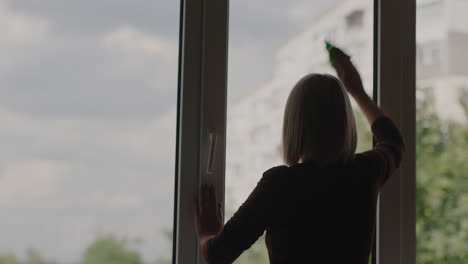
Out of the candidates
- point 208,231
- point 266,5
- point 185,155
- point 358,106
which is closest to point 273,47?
point 266,5

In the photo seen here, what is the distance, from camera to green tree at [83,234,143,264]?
4.44ft

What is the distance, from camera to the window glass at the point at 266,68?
4.83ft

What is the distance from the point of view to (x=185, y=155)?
1.42m

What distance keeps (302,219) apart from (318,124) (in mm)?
216

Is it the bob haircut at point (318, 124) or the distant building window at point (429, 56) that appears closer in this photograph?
the bob haircut at point (318, 124)

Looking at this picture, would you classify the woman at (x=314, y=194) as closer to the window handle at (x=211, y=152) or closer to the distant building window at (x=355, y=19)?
the window handle at (x=211, y=152)

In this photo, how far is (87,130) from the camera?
4.48ft

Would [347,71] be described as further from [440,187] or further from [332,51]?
[440,187]

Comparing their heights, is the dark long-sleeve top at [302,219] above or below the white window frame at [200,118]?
below

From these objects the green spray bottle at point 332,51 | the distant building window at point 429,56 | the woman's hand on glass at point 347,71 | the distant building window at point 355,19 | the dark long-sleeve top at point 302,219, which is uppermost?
the distant building window at point 355,19

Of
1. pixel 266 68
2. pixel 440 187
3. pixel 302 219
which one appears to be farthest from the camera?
pixel 440 187

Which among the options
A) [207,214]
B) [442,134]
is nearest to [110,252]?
[207,214]

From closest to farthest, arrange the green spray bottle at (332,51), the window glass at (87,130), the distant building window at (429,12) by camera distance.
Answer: the window glass at (87,130) < the green spray bottle at (332,51) < the distant building window at (429,12)

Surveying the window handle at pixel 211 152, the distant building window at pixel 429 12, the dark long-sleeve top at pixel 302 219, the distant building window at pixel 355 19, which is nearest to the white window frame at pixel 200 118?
the window handle at pixel 211 152
